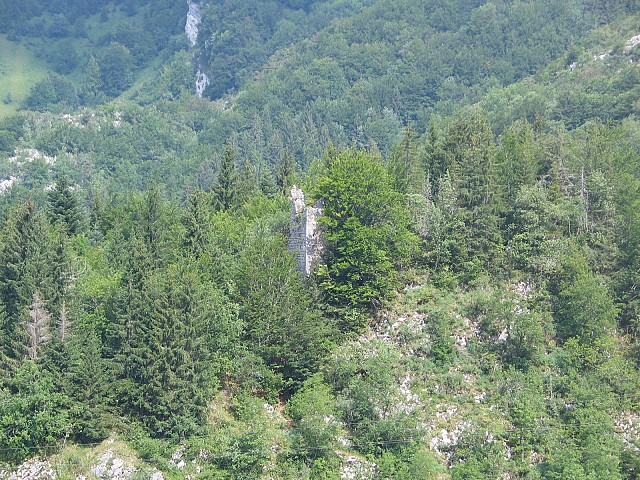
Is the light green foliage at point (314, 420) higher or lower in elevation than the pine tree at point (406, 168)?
lower

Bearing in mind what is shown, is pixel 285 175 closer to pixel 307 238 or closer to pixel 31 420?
pixel 307 238

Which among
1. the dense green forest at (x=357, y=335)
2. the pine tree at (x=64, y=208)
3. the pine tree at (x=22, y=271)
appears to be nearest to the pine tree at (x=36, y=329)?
the dense green forest at (x=357, y=335)

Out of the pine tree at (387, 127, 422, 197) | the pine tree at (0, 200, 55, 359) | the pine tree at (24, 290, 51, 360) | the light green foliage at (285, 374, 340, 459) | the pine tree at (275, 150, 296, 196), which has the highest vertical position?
the pine tree at (275, 150, 296, 196)

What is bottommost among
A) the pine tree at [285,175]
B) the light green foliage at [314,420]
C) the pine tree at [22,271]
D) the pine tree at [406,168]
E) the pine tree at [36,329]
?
the light green foliage at [314,420]

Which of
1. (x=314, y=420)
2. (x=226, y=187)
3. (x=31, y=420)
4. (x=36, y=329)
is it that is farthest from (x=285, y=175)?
(x=31, y=420)

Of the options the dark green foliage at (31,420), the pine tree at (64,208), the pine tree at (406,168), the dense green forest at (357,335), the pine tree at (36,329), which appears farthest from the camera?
the pine tree at (64,208)

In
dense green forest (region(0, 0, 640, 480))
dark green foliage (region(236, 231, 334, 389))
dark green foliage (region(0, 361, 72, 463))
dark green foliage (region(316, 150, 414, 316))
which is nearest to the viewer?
dark green foliage (region(0, 361, 72, 463))

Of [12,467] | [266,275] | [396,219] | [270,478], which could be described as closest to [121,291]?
[266,275]

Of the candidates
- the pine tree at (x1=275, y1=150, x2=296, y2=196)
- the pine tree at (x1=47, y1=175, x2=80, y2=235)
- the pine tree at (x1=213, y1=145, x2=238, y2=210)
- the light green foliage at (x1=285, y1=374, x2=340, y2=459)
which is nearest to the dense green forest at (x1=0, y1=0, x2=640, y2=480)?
the light green foliage at (x1=285, y1=374, x2=340, y2=459)

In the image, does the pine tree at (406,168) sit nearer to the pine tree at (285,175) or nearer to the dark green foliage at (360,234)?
the dark green foliage at (360,234)

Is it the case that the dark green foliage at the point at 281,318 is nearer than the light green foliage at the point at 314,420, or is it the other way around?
the light green foliage at the point at 314,420

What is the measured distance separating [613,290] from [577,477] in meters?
17.5

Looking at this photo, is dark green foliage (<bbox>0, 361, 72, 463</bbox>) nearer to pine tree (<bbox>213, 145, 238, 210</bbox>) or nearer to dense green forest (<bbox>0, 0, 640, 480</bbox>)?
dense green forest (<bbox>0, 0, 640, 480</bbox>)

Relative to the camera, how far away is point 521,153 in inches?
2704
